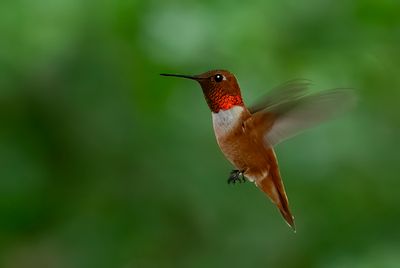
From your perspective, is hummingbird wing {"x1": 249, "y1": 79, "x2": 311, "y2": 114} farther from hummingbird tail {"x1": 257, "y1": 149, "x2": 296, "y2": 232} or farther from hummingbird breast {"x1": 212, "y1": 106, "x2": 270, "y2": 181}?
hummingbird tail {"x1": 257, "y1": 149, "x2": 296, "y2": 232}

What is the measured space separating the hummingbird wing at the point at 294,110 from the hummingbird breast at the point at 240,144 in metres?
0.02

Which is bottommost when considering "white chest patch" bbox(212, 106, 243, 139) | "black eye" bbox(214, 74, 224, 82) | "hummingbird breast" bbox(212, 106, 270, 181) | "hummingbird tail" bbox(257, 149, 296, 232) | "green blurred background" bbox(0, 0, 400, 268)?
"green blurred background" bbox(0, 0, 400, 268)

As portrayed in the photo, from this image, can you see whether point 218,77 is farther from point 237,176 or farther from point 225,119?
point 237,176

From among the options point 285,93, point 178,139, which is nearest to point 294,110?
point 285,93

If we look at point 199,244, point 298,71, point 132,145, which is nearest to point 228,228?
point 199,244

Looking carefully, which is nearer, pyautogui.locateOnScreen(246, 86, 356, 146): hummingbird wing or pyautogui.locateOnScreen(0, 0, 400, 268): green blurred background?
pyautogui.locateOnScreen(246, 86, 356, 146): hummingbird wing

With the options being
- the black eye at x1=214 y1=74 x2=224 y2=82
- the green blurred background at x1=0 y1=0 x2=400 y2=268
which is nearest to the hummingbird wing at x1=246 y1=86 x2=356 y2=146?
the black eye at x1=214 y1=74 x2=224 y2=82

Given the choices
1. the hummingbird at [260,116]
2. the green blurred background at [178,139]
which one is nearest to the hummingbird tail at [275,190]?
the hummingbird at [260,116]

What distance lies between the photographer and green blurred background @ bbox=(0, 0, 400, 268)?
3.24 meters

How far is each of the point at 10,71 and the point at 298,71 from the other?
3.99ft

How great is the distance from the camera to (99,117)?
3779mm

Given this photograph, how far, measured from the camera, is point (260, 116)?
5.22 feet

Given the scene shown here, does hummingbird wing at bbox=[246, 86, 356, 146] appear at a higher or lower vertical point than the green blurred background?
higher

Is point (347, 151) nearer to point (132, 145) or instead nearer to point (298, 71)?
point (298, 71)
